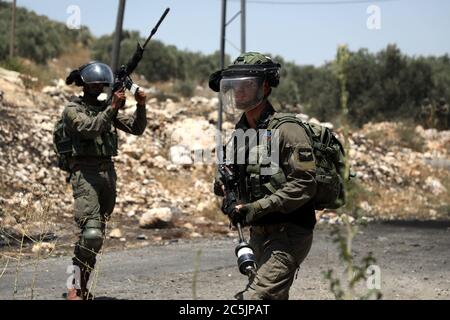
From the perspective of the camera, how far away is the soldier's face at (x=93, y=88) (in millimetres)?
5809

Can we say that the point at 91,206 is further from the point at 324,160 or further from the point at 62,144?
the point at 324,160

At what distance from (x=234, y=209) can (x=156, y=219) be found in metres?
7.10

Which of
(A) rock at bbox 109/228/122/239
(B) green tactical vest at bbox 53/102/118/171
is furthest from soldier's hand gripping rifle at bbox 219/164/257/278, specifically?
(A) rock at bbox 109/228/122/239

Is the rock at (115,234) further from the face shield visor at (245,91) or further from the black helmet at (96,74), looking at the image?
the face shield visor at (245,91)

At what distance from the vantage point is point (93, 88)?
230 inches

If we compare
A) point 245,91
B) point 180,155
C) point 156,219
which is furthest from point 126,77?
point 180,155

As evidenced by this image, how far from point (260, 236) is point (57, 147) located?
8.38ft

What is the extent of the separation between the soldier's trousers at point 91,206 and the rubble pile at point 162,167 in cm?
399

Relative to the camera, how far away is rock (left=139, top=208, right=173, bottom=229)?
10.7 metres

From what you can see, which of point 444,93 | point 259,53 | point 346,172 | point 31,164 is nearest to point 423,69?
point 444,93

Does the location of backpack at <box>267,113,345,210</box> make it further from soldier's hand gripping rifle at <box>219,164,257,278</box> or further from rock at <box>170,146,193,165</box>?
rock at <box>170,146,193,165</box>

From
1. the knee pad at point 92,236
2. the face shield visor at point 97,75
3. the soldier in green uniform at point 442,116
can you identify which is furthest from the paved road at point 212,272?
the soldier in green uniform at point 442,116
